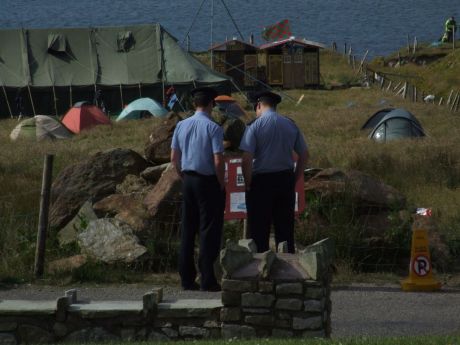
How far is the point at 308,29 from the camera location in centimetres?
10744

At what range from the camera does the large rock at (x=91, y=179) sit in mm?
13086

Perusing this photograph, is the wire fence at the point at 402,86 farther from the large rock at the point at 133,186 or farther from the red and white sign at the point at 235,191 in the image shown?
the red and white sign at the point at 235,191

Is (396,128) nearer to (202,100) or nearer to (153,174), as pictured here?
(153,174)

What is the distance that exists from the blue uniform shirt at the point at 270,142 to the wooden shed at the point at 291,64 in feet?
142

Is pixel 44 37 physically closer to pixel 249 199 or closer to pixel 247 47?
pixel 247 47

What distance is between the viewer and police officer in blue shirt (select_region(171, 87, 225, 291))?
10062 millimetres

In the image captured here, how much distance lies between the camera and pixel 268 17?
115688 millimetres

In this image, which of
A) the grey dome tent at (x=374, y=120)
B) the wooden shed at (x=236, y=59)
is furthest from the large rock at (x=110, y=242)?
the wooden shed at (x=236, y=59)

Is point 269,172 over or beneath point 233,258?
over

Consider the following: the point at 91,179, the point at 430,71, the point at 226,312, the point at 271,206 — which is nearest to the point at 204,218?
the point at 271,206

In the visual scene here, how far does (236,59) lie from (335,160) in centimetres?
3659

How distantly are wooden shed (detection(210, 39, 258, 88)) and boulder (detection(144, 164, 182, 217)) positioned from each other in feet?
135

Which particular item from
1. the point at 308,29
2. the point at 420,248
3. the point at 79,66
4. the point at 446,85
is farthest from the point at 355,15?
the point at 420,248

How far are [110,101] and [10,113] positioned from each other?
12.2 feet
